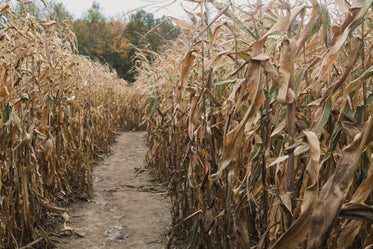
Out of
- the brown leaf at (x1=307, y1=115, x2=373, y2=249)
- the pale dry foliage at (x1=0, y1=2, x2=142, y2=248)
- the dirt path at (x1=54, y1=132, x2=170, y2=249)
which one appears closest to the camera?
the brown leaf at (x1=307, y1=115, x2=373, y2=249)

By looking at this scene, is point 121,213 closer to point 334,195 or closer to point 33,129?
point 33,129

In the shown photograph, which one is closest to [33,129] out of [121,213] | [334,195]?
[121,213]

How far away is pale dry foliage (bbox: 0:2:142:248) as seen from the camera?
6.23 feet

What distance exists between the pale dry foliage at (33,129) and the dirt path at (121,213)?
27cm

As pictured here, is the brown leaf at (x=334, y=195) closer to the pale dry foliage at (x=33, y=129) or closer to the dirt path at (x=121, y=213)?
the pale dry foliage at (x=33, y=129)

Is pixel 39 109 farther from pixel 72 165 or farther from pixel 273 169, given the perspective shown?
pixel 273 169

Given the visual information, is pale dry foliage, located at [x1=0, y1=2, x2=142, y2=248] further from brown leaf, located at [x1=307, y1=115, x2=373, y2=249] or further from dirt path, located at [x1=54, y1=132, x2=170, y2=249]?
brown leaf, located at [x1=307, y1=115, x2=373, y2=249]

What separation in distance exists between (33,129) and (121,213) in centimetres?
132

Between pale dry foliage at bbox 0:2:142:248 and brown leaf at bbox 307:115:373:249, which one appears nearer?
brown leaf at bbox 307:115:373:249

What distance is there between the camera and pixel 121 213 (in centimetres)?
304

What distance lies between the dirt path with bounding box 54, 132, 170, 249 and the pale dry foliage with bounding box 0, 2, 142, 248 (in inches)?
10.6

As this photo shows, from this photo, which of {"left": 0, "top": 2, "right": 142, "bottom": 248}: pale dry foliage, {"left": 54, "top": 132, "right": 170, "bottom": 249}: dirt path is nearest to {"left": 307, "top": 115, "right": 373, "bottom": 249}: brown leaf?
{"left": 0, "top": 2, "right": 142, "bottom": 248}: pale dry foliage

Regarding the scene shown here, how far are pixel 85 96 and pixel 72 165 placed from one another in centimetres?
89

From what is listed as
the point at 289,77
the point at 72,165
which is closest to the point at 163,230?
the point at 72,165
